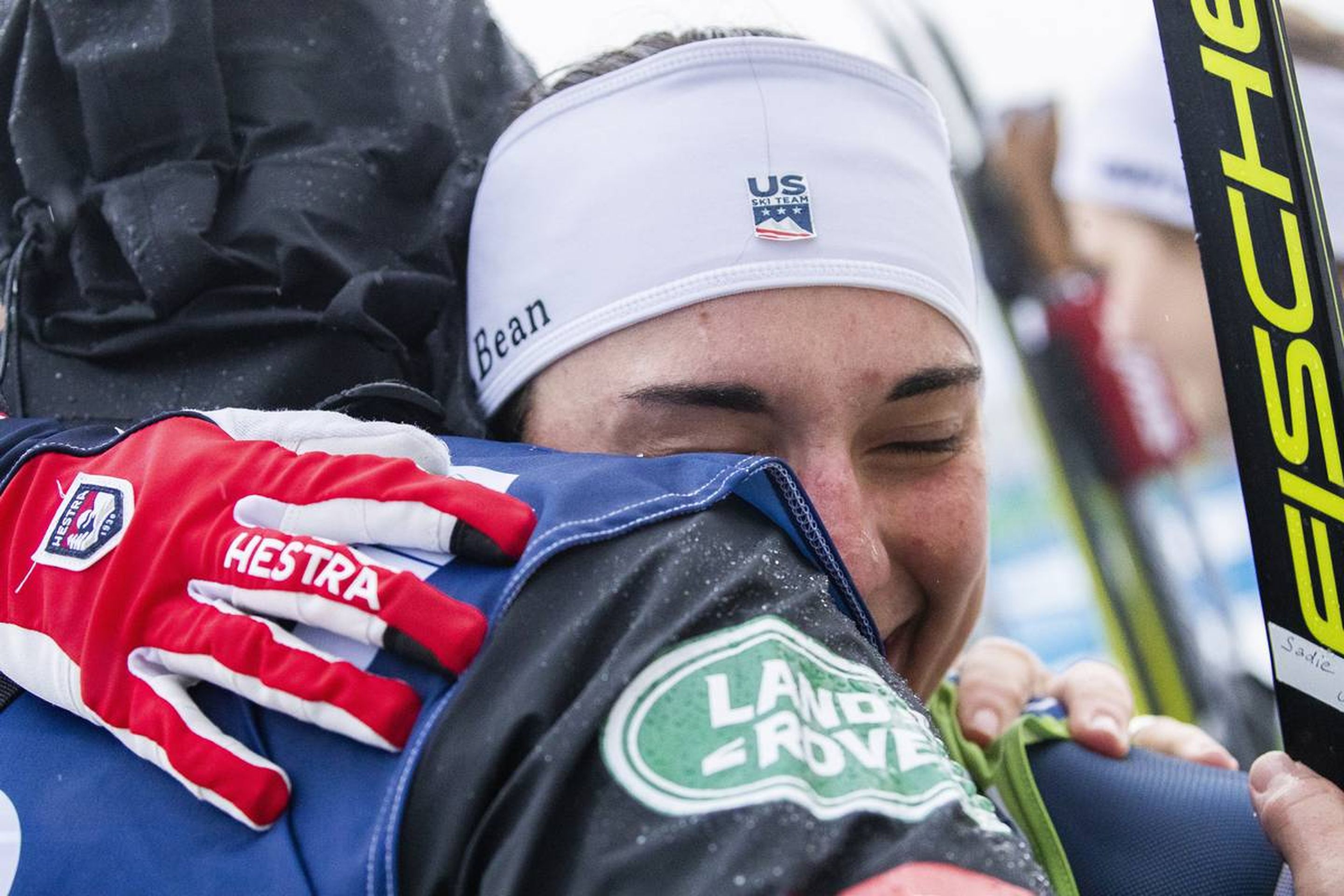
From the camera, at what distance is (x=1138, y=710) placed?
16.4 ft

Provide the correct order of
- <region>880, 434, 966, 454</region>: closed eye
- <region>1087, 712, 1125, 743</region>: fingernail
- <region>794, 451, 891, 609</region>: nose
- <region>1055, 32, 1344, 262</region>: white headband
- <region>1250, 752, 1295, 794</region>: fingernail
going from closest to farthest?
<region>1250, 752, 1295, 794</region>: fingernail < <region>794, 451, 891, 609</region>: nose < <region>880, 434, 966, 454</region>: closed eye < <region>1087, 712, 1125, 743</region>: fingernail < <region>1055, 32, 1344, 262</region>: white headband

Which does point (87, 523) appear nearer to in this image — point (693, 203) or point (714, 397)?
point (714, 397)

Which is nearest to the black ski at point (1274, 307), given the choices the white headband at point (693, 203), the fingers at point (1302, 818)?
the fingers at point (1302, 818)

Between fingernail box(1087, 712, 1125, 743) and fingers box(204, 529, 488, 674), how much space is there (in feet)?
2.83

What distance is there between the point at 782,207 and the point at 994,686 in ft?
2.12

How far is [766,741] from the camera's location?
0.63 metres

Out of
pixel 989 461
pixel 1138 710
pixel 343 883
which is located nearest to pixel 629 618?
pixel 343 883

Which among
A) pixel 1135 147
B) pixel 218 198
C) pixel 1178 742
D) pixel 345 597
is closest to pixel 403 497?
pixel 345 597

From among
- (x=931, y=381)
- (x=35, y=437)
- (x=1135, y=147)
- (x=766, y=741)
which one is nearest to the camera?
(x=766, y=741)

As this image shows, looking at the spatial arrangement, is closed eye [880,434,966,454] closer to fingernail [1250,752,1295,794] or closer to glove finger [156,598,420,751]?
fingernail [1250,752,1295,794]

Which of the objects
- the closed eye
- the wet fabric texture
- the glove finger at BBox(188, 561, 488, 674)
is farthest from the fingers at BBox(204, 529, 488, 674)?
the closed eye

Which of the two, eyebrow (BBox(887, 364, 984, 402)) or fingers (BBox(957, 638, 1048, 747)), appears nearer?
eyebrow (BBox(887, 364, 984, 402))

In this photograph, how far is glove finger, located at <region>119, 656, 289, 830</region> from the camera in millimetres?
723

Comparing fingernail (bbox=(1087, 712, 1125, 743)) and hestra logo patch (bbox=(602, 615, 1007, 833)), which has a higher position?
hestra logo patch (bbox=(602, 615, 1007, 833))
